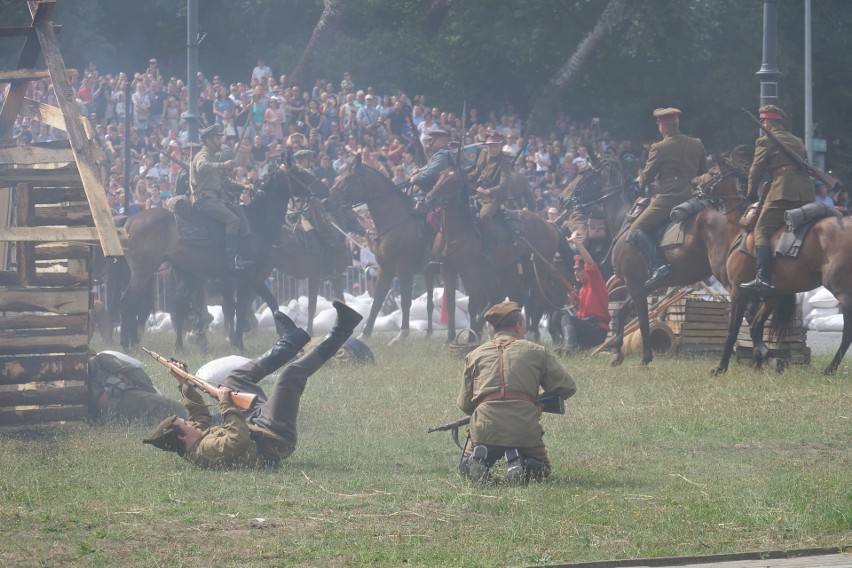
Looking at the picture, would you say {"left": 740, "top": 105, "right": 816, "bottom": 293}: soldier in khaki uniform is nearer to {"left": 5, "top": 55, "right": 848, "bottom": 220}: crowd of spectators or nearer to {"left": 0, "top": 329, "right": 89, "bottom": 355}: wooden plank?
{"left": 0, "top": 329, "right": 89, "bottom": 355}: wooden plank

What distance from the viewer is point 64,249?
1352 cm

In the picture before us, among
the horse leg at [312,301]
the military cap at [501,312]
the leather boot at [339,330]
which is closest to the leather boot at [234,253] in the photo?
the horse leg at [312,301]

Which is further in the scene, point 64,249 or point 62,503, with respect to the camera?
point 64,249

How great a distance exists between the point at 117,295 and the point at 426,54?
16.4 m

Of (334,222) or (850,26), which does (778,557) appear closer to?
(334,222)

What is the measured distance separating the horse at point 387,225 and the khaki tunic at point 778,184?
7916 mm

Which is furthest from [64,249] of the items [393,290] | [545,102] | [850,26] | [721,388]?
[850,26]

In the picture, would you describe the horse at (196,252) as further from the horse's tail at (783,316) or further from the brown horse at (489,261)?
the horse's tail at (783,316)

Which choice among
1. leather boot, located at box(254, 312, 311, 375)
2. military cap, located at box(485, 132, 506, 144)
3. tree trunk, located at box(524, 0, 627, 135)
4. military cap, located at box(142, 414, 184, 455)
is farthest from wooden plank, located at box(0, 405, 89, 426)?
tree trunk, located at box(524, 0, 627, 135)

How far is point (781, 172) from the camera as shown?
52.8 ft

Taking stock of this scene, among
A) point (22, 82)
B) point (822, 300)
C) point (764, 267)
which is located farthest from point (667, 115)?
point (22, 82)

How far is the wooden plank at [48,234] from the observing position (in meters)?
12.5

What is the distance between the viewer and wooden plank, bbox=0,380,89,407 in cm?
1281

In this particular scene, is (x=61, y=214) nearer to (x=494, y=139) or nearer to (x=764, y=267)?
(x=764, y=267)
